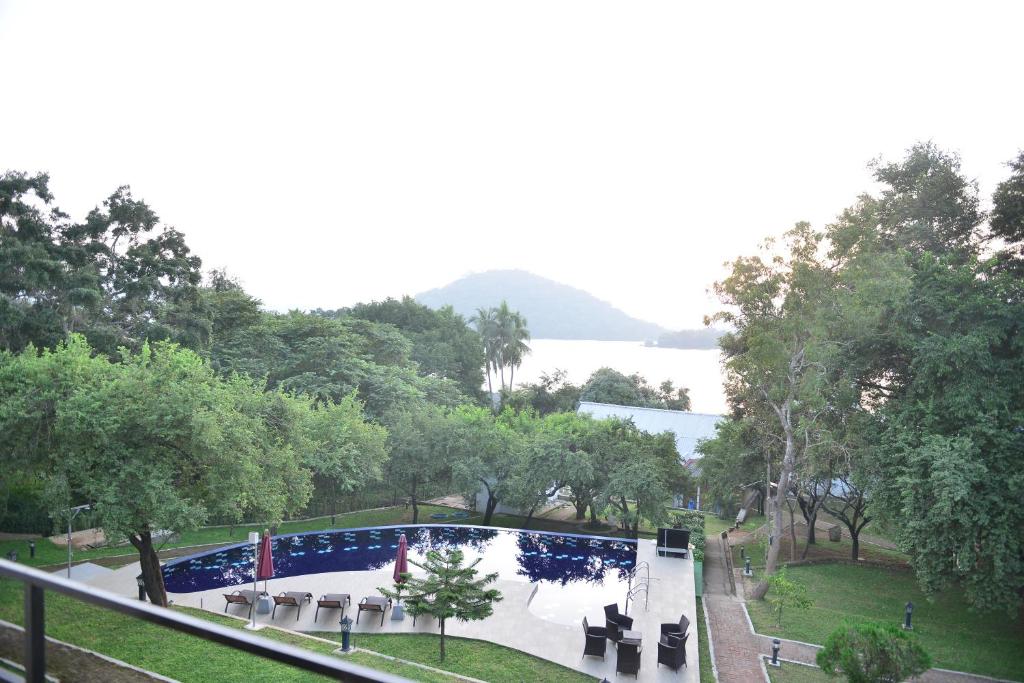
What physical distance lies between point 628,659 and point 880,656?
12.2ft

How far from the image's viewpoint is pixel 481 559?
14297 millimetres

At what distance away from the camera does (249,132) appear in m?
30.0

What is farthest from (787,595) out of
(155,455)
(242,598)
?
(155,455)

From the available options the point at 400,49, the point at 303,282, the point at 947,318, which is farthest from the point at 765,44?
the point at 303,282

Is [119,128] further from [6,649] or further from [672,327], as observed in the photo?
[672,327]

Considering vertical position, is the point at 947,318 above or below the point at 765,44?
below

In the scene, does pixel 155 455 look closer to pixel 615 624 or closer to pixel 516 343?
pixel 615 624

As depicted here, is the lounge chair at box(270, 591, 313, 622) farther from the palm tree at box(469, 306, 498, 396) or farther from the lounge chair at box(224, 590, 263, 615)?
the palm tree at box(469, 306, 498, 396)

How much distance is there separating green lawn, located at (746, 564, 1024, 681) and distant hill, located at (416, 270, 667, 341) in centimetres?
9543

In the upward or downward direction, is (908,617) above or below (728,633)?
above

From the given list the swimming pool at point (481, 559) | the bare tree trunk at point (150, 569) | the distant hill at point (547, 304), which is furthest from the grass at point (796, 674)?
the distant hill at point (547, 304)

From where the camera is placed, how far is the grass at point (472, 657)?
1038 centimetres

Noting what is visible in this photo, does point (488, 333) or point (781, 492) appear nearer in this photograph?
point (781, 492)

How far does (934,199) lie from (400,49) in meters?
19.4
